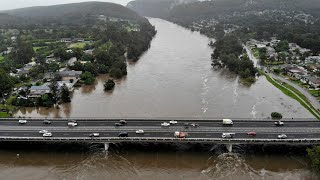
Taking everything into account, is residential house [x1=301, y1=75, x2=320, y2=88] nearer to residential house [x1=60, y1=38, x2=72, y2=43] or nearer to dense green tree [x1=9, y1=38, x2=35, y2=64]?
dense green tree [x1=9, y1=38, x2=35, y2=64]

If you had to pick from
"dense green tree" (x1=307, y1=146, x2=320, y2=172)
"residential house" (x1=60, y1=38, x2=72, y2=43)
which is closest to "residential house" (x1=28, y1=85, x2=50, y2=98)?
"dense green tree" (x1=307, y1=146, x2=320, y2=172)

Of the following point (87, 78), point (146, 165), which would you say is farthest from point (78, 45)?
point (146, 165)

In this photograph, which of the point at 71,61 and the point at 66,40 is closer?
the point at 71,61

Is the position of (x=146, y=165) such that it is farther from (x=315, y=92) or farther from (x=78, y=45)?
(x=78, y=45)

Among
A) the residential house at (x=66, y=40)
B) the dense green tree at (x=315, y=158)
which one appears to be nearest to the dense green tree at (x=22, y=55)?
the residential house at (x=66, y=40)

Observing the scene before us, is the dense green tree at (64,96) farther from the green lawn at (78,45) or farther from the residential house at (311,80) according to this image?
the green lawn at (78,45)
